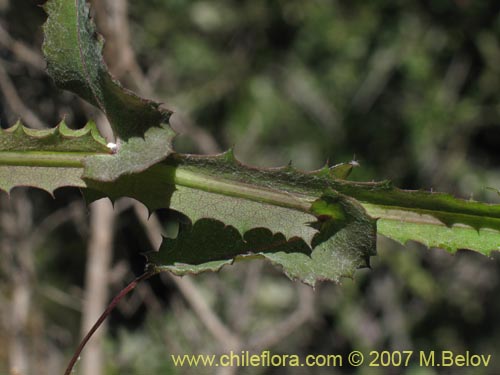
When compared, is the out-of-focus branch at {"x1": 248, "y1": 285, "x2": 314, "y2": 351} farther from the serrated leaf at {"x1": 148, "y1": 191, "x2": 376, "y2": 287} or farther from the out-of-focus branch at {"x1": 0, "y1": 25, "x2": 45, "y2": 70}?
the serrated leaf at {"x1": 148, "y1": 191, "x2": 376, "y2": 287}

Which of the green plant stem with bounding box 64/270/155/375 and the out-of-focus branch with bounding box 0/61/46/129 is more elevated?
the green plant stem with bounding box 64/270/155/375

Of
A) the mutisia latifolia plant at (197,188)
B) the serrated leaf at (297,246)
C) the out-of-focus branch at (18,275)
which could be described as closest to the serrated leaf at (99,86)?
the mutisia latifolia plant at (197,188)

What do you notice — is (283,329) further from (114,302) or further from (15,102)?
(114,302)

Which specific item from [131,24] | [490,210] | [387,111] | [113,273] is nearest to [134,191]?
[490,210]

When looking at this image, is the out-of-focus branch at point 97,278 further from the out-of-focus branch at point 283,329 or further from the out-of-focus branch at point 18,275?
the out-of-focus branch at point 283,329

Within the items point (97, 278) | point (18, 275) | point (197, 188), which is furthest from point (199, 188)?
point (18, 275)

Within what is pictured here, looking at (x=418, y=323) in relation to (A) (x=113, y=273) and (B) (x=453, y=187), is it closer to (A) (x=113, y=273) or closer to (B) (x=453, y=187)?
(B) (x=453, y=187)

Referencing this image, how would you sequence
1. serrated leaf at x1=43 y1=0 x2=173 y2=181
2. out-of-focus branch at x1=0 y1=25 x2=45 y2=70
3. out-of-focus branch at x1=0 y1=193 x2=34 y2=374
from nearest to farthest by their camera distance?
1. serrated leaf at x1=43 y1=0 x2=173 y2=181
2. out-of-focus branch at x1=0 y1=25 x2=45 y2=70
3. out-of-focus branch at x1=0 y1=193 x2=34 y2=374

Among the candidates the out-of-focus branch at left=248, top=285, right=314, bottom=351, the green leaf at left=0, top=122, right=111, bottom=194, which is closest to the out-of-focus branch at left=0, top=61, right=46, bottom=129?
the out-of-focus branch at left=248, top=285, right=314, bottom=351
